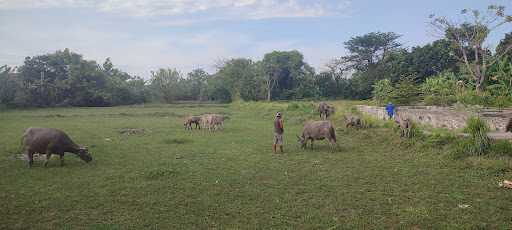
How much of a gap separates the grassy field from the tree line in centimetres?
1441

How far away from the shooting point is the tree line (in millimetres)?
30859

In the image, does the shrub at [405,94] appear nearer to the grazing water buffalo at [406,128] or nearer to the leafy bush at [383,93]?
the leafy bush at [383,93]

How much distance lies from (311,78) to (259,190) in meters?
59.5

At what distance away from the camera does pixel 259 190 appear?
9.20 m

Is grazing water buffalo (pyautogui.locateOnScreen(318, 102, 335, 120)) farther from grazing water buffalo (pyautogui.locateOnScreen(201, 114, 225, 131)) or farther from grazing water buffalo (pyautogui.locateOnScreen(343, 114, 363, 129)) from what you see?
grazing water buffalo (pyautogui.locateOnScreen(201, 114, 225, 131))

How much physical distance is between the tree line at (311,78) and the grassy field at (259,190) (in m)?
14.4

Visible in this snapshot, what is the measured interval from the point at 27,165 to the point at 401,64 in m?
44.3

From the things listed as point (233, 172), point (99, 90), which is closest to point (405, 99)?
point (233, 172)

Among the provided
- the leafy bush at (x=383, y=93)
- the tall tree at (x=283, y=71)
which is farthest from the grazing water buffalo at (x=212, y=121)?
the tall tree at (x=283, y=71)

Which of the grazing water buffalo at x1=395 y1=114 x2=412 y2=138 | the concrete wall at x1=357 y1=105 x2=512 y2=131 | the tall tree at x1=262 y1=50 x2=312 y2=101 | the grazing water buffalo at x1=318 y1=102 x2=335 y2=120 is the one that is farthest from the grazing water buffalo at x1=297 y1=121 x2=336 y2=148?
the tall tree at x1=262 y1=50 x2=312 y2=101

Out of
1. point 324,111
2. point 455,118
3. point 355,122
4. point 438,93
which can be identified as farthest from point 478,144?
point 438,93

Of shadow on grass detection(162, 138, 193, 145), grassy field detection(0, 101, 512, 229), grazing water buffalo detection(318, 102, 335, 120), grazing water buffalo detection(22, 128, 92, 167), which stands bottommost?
grassy field detection(0, 101, 512, 229)

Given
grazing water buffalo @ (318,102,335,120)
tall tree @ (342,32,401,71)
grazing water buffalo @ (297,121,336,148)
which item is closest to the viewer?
grazing water buffalo @ (297,121,336,148)

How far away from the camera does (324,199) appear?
841 cm
